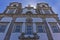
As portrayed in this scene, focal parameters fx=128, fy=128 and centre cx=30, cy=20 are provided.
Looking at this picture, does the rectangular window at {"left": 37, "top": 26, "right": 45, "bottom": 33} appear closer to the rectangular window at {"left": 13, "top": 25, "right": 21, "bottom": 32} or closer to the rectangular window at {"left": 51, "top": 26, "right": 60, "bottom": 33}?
the rectangular window at {"left": 51, "top": 26, "right": 60, "bottom": 33}

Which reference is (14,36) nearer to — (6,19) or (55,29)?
(6,19)

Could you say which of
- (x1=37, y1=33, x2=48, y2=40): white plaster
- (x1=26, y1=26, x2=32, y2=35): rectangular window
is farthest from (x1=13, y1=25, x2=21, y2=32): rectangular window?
(x1=37, y1=33, x2=48, y2=40): white plaster

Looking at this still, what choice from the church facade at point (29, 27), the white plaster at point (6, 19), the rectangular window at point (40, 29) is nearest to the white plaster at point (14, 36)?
the church facade at point (29, 27)

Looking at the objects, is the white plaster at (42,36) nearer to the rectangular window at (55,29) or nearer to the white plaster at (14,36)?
the rectangular window at (55,29)

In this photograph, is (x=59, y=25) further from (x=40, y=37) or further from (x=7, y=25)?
(x=7, y=25)

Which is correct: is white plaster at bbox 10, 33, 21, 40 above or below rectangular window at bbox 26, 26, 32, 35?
below

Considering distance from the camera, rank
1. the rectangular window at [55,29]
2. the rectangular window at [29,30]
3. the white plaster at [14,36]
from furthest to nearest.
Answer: the rectangular window at [55,29]
the rectangular window at [29,30]
the white plaster at [14,36]

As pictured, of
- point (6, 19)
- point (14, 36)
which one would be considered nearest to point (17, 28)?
point (14, 36)

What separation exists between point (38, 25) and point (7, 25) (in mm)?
4667

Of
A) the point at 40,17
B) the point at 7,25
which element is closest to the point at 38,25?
the point at 40,17

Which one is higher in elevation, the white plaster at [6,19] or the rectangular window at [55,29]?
the white plaster at [6,19]

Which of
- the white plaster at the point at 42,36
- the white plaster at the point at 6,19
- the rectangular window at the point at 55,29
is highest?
the white plaster at the point at 6,19

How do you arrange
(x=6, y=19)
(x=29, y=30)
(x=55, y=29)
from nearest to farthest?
(x=29, y=30) < (x=55, y=29) < (x=6, y=19)

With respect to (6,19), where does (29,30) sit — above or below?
below
